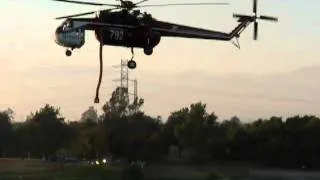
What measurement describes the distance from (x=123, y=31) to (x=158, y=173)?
63.3 m

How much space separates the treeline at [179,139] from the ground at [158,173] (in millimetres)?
5544

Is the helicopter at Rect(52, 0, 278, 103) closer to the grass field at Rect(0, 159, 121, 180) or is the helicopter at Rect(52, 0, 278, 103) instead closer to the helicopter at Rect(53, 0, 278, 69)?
the helicopter at Rect(53, 0, 278, 69)

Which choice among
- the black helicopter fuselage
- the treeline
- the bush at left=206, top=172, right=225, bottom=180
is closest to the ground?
the bush at left=206, top=172, right=225, bottom=180

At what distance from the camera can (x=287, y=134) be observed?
122188 millimetres

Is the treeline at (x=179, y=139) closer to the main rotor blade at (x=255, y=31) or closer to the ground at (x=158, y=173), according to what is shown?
the ground at (x=158, y=173)

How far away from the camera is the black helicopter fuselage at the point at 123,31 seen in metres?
34.8

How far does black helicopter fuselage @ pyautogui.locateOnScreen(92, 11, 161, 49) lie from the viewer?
34.8 meters

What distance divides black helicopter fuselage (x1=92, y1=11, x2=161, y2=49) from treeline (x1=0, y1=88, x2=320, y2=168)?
245 feet

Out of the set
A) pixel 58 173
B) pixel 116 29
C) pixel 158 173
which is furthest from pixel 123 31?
pixel 158 173

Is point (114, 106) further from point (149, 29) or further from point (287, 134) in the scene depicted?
point (149, 29)

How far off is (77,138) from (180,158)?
32.8 metres

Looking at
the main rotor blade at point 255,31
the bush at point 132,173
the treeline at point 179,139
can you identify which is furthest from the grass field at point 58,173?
the main rotor blade at point 255,31

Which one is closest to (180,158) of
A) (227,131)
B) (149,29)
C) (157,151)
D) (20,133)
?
(157,151)

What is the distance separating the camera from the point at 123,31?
3481cm
